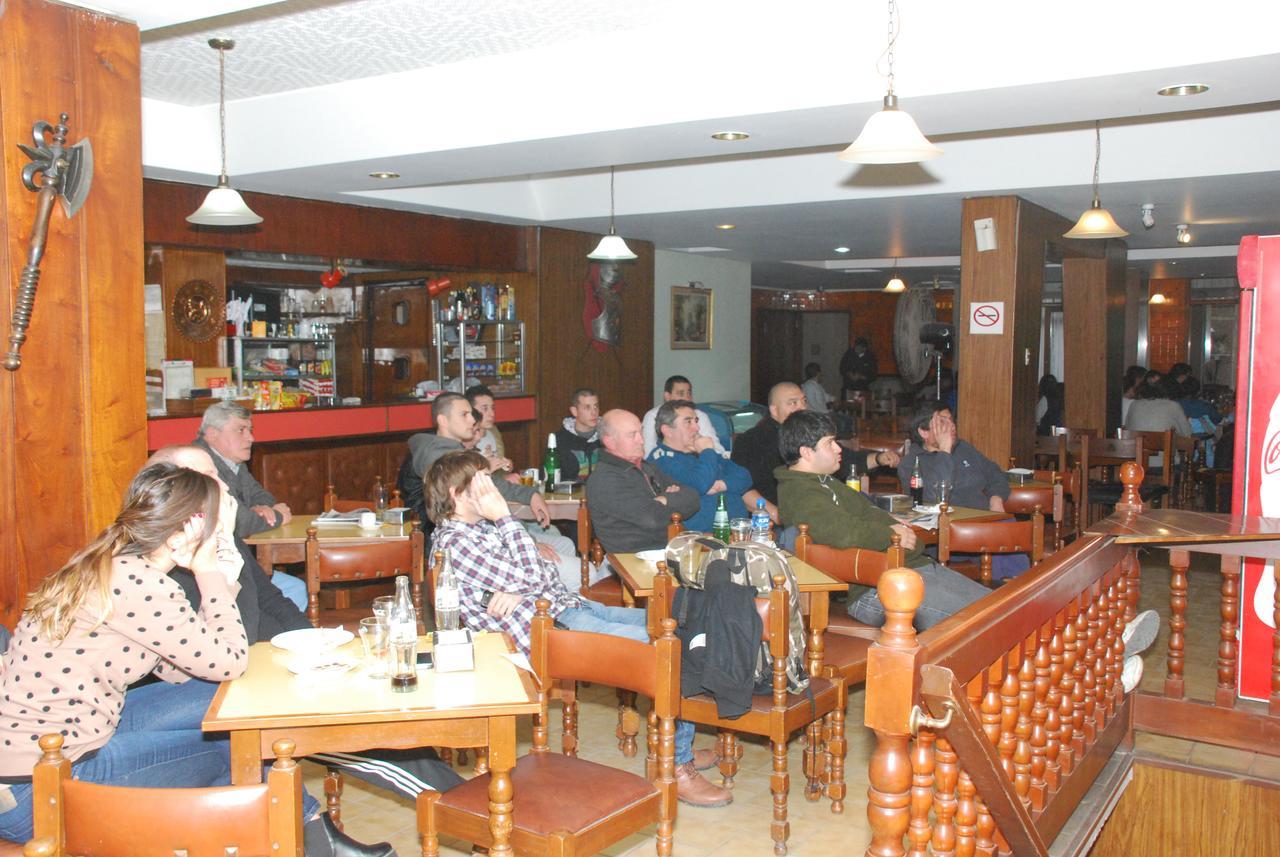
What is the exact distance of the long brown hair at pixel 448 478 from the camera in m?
3.59

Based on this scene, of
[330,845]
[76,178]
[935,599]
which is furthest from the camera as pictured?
[935,599]

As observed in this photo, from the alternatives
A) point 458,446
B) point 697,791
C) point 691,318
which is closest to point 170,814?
point 697,791

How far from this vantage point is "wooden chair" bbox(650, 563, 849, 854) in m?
3.29

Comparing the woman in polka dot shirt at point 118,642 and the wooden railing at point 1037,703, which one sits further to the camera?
the woman in polka dot shirt at point 118,642

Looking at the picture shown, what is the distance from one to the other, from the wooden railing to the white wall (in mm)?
7427

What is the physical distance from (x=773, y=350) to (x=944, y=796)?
695 inches

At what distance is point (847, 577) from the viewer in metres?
4.00

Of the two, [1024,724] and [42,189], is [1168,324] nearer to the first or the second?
[1024,724]

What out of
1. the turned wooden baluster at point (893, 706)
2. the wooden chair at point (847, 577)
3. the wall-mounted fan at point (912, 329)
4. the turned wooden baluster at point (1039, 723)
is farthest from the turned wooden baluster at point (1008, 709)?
the wall-mounted fan at point (912, 329)

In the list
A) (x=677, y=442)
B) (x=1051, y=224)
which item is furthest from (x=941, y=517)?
(x=1051, y=224)

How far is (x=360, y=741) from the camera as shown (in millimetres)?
2475

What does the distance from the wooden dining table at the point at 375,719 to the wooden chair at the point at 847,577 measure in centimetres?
149

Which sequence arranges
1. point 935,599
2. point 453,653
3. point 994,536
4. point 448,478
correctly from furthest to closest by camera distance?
point 994,536
point 935,599
point 448,478
point 453,653

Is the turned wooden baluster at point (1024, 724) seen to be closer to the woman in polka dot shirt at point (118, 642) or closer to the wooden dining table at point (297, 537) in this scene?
the woman in polka dot shirt at point (118, 642)
